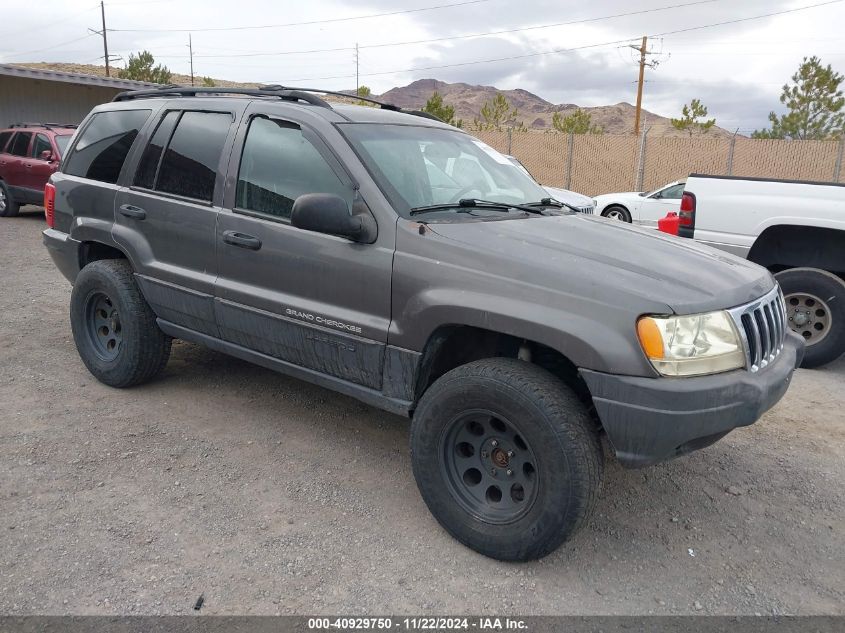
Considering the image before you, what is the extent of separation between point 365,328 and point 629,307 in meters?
1.24

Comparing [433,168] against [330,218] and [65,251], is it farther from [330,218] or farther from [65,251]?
[65,251]

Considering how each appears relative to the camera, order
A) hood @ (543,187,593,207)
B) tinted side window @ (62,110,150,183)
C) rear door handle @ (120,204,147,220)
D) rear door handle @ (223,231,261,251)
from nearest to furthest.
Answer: rear door handle @ (223,231,261,251) < rear door handle @ (120,204,147,220) < tinted side window @ (62,110,150,183) < hood @ (543,187,593,207)

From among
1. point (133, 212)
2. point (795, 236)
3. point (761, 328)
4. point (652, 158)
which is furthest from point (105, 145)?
point (652, 158)

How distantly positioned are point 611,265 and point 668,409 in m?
0.66

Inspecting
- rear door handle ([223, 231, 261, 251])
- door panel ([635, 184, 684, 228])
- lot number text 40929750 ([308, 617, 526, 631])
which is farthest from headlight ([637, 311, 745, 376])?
door panel ([635, 184, 684, 228])

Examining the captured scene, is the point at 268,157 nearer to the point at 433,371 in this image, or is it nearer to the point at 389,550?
the point at 433,371

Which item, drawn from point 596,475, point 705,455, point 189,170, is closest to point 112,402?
point 189,170

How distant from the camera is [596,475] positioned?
270cm

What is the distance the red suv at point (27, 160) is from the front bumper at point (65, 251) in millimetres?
8352

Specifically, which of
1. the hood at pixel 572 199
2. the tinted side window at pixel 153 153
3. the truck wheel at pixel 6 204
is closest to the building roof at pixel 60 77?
the truck wheel at pixel 6 204

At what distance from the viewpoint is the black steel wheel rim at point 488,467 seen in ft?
9.48

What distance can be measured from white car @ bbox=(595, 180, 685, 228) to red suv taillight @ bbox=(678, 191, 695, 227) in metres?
7.63

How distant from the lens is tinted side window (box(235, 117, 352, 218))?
11.5ft

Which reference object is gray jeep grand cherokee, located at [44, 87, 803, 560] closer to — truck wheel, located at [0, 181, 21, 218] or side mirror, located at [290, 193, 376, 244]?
side mirror, located at [290, 193, 376, 244]
